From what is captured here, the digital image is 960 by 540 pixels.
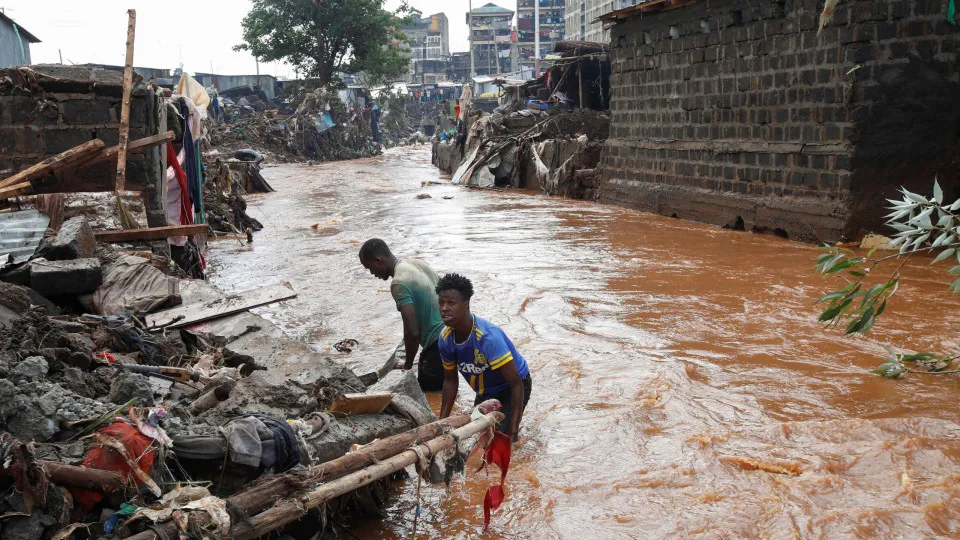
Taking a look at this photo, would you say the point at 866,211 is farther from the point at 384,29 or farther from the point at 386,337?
the point at 384,29

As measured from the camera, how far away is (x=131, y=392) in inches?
141

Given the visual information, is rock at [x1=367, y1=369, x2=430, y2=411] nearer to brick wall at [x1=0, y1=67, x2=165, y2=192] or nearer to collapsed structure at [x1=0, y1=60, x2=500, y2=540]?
collapsed structure at [x1=0, y1=60, x2=500, y2=540]

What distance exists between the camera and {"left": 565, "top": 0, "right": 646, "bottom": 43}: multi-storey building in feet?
197

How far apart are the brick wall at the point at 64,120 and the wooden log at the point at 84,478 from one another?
253 inches

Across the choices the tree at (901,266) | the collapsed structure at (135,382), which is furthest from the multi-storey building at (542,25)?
the tree at (901,266)

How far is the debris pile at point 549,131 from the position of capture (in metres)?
20.9

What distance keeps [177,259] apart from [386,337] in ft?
9.73

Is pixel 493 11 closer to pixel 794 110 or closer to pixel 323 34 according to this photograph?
pixel 323 34

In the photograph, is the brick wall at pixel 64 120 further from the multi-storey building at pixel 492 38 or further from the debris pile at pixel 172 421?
the multi-storey building at pixel 492 38

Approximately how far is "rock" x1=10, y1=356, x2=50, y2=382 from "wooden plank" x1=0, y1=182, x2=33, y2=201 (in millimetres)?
4295

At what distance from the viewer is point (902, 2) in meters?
10.4

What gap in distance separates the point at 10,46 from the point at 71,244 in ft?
77.5

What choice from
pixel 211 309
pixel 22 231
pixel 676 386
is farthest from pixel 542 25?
pixel 211 309

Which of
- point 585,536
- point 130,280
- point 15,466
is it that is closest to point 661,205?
point 130,280
